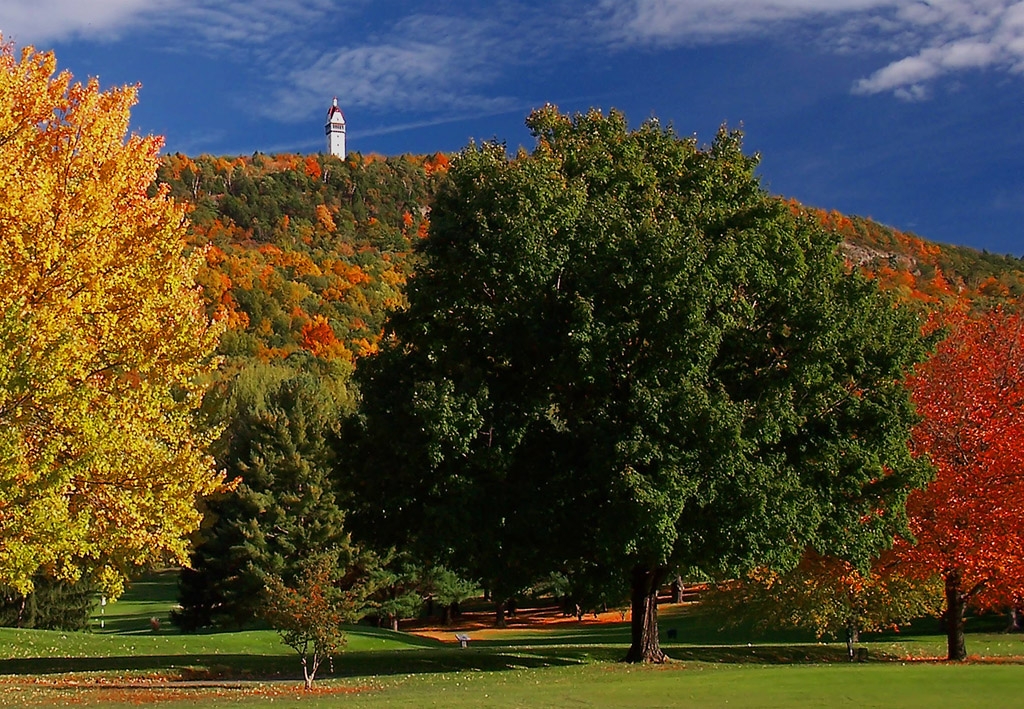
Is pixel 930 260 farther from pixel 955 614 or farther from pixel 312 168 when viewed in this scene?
pixel 955 614

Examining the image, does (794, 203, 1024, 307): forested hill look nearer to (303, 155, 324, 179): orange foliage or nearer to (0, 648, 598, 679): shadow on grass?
(303, 155, 324, 179): orange foliage

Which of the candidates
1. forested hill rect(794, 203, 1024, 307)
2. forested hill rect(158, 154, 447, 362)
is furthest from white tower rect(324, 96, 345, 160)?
forested hill rect(794, 203, 1024, 307)

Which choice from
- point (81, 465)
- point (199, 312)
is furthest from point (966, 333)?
point (81, 465)

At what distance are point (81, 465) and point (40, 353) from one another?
4.97ft

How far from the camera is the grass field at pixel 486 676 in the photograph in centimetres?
1770

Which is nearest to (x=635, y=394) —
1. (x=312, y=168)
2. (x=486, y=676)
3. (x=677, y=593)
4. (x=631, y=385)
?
(x=631, y=385)

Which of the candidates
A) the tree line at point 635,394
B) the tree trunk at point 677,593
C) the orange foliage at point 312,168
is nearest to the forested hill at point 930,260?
the tree trunk at point 677,593

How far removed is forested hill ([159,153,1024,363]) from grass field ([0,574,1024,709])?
173 ft

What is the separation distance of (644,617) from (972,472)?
32.1ft

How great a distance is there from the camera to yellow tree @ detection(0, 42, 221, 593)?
1285 centimetres

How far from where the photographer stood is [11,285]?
523 inches

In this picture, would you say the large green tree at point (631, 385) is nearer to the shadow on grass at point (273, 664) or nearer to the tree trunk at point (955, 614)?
the shadow on grass at point (273, 664)

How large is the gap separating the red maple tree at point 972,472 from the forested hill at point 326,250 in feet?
197

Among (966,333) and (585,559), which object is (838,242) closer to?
(966,333)
